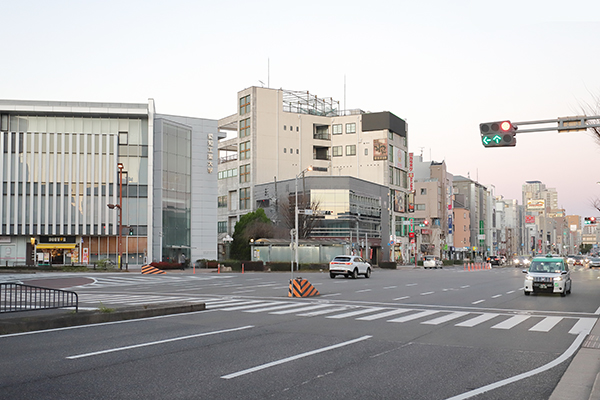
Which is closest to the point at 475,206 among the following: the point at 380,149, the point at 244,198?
the point at 380,149

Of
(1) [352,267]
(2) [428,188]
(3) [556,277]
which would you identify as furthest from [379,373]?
(2) [428,188]

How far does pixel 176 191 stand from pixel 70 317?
194 ft

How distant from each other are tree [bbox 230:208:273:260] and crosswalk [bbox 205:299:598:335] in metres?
50.0

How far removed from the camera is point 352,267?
40.2 meters

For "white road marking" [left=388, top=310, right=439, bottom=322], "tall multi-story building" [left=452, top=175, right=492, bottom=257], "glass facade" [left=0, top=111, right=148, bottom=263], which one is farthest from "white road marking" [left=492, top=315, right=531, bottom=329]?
"tall multi-story building" [left=452, top=175, right=492, bottom=257]

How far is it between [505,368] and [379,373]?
217 centimetres

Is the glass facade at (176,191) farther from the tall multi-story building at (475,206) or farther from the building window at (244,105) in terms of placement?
the tall multi-story building at (475,206)

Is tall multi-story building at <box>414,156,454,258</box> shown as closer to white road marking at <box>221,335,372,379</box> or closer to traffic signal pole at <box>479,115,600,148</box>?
traffic signal pole at <box>479,115,600,148</box>

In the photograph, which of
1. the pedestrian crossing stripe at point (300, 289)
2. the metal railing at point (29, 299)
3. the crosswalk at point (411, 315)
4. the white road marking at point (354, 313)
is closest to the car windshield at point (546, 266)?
the crosswalk at point (411, 315)

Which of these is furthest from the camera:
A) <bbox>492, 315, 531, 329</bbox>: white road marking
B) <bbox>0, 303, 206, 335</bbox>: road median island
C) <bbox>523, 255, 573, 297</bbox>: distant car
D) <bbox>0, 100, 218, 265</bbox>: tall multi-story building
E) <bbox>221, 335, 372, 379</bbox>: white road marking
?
<bbox>0, 100, 218, 265</bbox>: tall multi-story building

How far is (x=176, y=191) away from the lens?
71562mm

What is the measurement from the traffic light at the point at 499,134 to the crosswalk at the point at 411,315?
17.8ft

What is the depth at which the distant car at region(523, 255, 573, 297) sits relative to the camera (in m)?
23.2

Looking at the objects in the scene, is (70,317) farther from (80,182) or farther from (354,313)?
(80,182)
